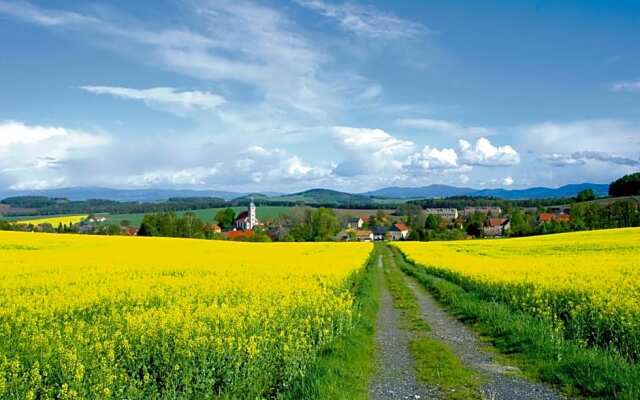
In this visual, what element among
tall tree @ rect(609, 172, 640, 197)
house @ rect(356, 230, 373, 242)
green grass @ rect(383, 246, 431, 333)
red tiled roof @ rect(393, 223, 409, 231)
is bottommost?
house @ rect(356, 230, 373, 242)

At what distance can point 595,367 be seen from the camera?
339 inches

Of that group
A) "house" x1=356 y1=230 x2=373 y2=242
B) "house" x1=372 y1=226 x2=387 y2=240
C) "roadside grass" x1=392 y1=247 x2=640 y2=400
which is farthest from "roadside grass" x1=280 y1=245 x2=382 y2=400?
"house" x1=372 y1=226 x2=387 y2=240

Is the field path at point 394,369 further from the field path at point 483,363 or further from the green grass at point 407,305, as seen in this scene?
the field path at point 483,363

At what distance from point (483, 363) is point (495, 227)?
122 metres

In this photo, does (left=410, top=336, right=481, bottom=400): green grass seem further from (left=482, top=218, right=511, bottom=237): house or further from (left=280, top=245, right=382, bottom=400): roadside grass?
(left=482, top=218, right=511, bottom=237): house

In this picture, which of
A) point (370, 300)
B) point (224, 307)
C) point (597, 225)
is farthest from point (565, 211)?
point (224, 307)

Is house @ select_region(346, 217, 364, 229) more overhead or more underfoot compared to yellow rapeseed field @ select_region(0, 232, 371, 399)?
more underfoot

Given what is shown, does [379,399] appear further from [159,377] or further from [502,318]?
[502,318]

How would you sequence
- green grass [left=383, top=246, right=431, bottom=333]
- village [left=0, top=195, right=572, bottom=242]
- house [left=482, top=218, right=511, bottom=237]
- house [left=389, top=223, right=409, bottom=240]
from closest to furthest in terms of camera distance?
green grass [left=383, top=246, right=431, bottom=333] < village [left=0, top=195, right=572, bottom=242] < house [left=482, top=218, right=511, bottom=237] < house [left=389, top=223, right=409, bottom=240]

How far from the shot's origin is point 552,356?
32.2 feet

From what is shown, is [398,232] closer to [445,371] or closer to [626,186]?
[626,186]

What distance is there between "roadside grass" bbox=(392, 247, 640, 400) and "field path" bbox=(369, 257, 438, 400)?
6.55 feet

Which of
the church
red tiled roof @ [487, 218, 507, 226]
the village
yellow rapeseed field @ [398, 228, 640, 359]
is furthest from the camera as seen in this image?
the church

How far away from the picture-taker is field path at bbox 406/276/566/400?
811cm
